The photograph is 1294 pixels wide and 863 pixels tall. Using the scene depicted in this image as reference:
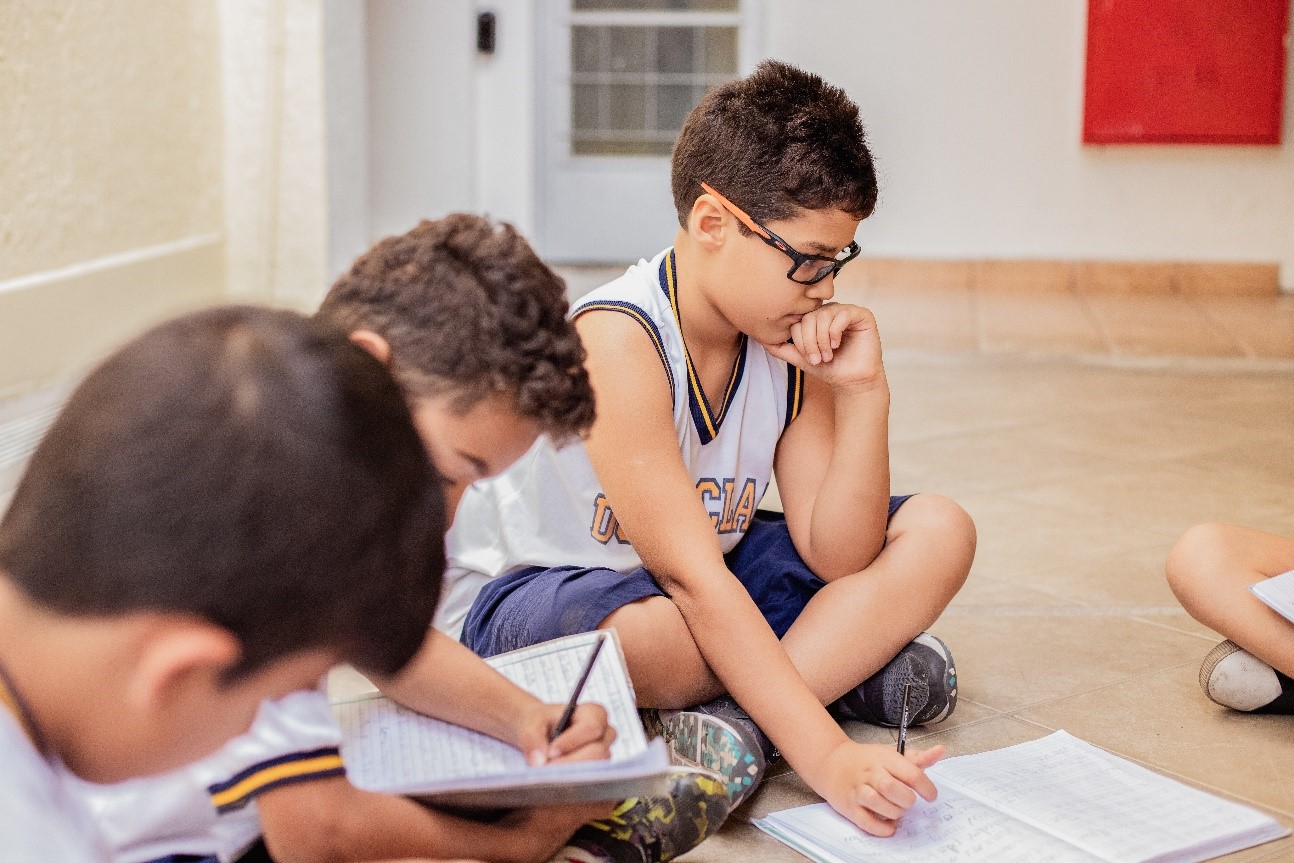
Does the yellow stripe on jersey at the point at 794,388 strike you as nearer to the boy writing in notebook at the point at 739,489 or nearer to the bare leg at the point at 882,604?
the boy writing in notebook at the point at 739,489

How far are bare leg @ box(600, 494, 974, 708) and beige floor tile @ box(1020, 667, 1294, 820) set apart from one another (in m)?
0.19

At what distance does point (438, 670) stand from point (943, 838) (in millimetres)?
434

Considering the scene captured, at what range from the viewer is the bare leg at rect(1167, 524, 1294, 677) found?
140 cm

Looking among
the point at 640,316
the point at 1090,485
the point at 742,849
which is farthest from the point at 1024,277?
the point at 742,849

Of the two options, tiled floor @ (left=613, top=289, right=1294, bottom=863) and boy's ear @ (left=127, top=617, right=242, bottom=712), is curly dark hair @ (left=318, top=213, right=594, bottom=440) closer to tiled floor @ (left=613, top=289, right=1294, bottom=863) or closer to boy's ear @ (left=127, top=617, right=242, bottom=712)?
boy's ear @ (left=127, top=617, right=242, bottom=712)

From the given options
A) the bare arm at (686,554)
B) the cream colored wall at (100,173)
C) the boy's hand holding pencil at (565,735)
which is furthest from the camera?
the cream colored wall at (100,173)

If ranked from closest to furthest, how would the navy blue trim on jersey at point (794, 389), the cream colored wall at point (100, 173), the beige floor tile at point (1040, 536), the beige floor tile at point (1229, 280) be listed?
the navy blue trim on jersey at point (794, 389) < the beige floor tile at point (1040, 536) < the cream colored wall at point (100, 173) < the beige floor tile at point (1229, 280)

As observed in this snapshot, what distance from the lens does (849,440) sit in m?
1.41

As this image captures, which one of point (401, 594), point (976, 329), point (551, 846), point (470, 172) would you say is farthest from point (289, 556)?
point (470, 172)

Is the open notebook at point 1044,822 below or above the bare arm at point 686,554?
below

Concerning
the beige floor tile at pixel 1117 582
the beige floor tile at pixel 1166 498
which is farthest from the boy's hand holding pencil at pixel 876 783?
the beige floor tile at pixel 1166 498

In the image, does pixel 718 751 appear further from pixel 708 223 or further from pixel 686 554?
pixel 708 223

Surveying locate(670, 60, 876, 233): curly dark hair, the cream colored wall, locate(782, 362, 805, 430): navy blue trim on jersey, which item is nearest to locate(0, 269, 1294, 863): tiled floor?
locate(782, 362, 805, 430): navy blue trim on jersey

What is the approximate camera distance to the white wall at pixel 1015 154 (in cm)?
514
